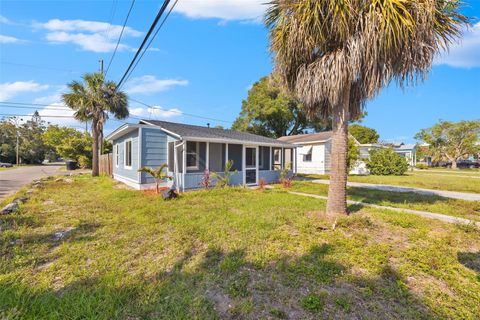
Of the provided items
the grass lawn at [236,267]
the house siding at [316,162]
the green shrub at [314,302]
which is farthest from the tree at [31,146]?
the green shrub at [314,302]

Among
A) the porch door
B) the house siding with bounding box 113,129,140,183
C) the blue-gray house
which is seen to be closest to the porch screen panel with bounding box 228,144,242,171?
the blue-gray house

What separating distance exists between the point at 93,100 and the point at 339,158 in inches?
624

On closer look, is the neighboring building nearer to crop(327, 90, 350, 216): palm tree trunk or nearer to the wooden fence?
crop(327, 90, 350, 216): palm tree trunk

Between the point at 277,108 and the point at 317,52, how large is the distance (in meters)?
21.9

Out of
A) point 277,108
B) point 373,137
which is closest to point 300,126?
point 277,108

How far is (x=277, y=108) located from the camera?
27438mm

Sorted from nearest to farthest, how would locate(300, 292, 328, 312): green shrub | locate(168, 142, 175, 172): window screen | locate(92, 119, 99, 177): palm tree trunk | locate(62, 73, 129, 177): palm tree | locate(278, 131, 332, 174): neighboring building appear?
locate(300, 292, 328, 312): green shrub → locate(168, 142, 175, 172): window screen → locate(62, 73, 129, 177): palm tree → locate(92, 119, 99, 177): palm tree trunk → locate(278, 131, 332, 174): neighboring building

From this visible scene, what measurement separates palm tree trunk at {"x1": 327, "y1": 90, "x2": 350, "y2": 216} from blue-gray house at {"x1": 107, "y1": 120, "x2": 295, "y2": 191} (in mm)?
5715

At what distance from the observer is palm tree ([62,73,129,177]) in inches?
595

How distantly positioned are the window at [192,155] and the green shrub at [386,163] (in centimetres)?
1716

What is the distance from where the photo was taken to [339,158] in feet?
19.3

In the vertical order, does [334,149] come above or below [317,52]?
below

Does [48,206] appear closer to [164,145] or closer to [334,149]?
[164,145]

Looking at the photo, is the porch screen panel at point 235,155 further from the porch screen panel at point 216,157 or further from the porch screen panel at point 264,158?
the porch screen panel at point 264,158
